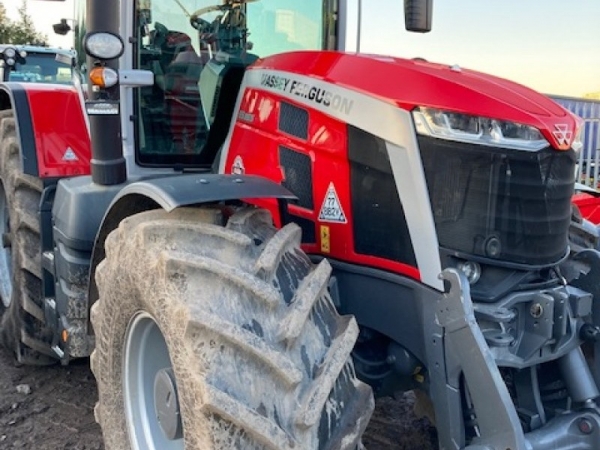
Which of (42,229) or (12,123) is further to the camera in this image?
(12,123)

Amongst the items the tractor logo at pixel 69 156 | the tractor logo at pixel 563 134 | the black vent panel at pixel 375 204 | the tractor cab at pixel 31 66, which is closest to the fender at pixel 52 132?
A: the tractor logo at pixel 69 156

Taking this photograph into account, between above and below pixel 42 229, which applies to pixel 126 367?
below

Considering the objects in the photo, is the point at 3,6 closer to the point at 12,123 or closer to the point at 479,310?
the point at 12,123

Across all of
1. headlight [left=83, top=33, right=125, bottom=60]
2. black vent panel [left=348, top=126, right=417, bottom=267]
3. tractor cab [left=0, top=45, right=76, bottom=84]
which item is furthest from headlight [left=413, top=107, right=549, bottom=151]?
tractor cab [left=0, top=45, right=76, bottom=84]

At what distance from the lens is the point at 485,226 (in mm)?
2174

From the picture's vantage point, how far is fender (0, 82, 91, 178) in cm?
331

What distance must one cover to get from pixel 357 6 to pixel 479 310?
1.46m

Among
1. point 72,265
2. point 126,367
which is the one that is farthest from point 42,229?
point 126,367

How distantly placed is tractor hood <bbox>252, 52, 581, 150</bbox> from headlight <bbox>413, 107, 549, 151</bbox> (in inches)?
0.7

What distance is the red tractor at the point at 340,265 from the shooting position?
1.88m

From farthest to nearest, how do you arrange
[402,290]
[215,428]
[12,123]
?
[12,123], [402,290], [215,428]

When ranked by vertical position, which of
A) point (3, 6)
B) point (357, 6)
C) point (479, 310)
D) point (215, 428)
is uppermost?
point (3, 6)

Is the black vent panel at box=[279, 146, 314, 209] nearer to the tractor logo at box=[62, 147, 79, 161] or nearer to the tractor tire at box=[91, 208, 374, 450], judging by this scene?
the tractor tire at box=[91, 208, 374, 450]

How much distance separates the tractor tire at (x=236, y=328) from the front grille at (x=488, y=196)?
0.43 meters
